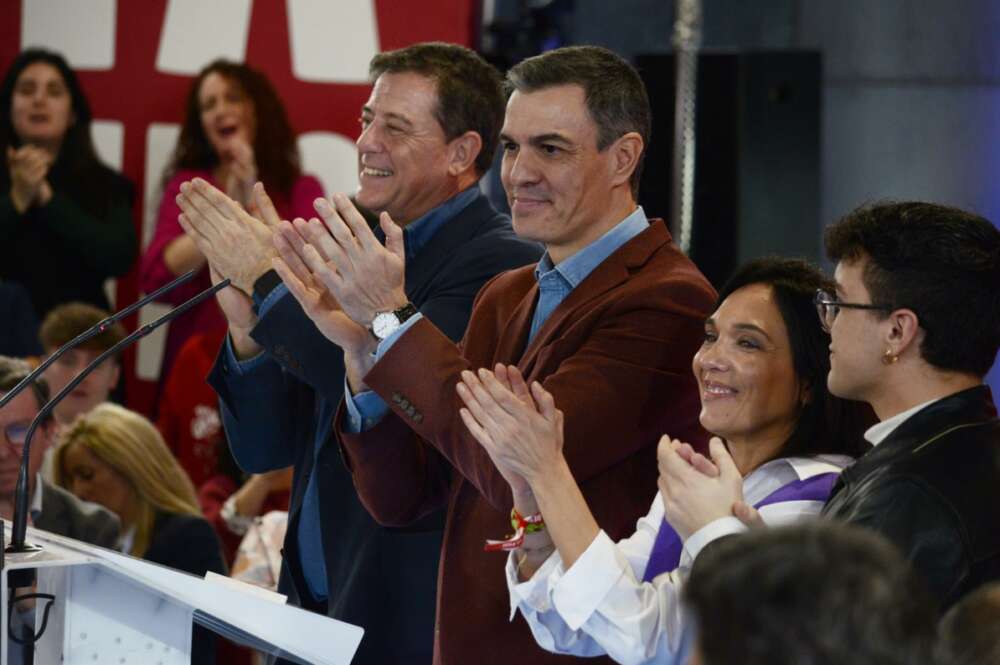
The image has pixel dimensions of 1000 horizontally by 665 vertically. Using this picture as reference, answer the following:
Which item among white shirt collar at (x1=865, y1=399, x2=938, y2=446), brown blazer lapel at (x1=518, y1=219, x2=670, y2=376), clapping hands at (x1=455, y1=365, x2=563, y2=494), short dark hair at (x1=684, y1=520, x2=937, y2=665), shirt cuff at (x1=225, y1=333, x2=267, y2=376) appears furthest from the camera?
shirt cuff at (x1=225, y1=333, x2=267, y2=376)

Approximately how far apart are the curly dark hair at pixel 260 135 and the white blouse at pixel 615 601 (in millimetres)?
3338

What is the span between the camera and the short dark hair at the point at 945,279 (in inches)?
78.9

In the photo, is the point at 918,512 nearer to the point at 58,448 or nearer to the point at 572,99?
the point at 572,99

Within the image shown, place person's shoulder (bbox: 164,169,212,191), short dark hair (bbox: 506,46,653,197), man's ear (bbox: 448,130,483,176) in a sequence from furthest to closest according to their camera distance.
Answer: person's shoulder (bbox: 164,169,212,191), man's ear (bbox: 448,130,483,176), short dark hair (bbox: 506,46,653,197)

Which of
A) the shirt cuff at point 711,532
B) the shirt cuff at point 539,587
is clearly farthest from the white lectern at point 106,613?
the shirt cuff at point 711,532

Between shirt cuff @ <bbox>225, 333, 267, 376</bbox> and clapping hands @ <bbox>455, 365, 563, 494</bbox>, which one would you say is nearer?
clapping hands @ <bbox>455, 365, 563, 494</bbox>

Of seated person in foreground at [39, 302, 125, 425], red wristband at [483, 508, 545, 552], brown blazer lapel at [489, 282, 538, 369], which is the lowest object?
seated person in foreground at [39, 302, 125, 425]

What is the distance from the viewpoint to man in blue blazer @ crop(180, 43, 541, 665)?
259cm

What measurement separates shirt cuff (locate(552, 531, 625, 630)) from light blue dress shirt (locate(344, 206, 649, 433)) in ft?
1.64

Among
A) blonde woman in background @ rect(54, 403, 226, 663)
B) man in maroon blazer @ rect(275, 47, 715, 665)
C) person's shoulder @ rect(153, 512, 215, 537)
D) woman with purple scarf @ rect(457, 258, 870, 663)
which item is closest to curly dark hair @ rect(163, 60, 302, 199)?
blonde woman in background @ rect(54, 403, 226, 663)

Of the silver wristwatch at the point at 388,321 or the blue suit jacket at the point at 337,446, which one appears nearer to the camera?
the silver wristwatch at the point at 388,321

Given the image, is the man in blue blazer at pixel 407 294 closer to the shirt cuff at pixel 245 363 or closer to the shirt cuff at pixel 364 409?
the shirt cuff at pixel 245 363

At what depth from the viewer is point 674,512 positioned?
6.66ft

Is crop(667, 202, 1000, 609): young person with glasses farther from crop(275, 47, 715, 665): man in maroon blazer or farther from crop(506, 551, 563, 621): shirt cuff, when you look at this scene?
crop(275, 47, 715, 665): man in maroon blazer
